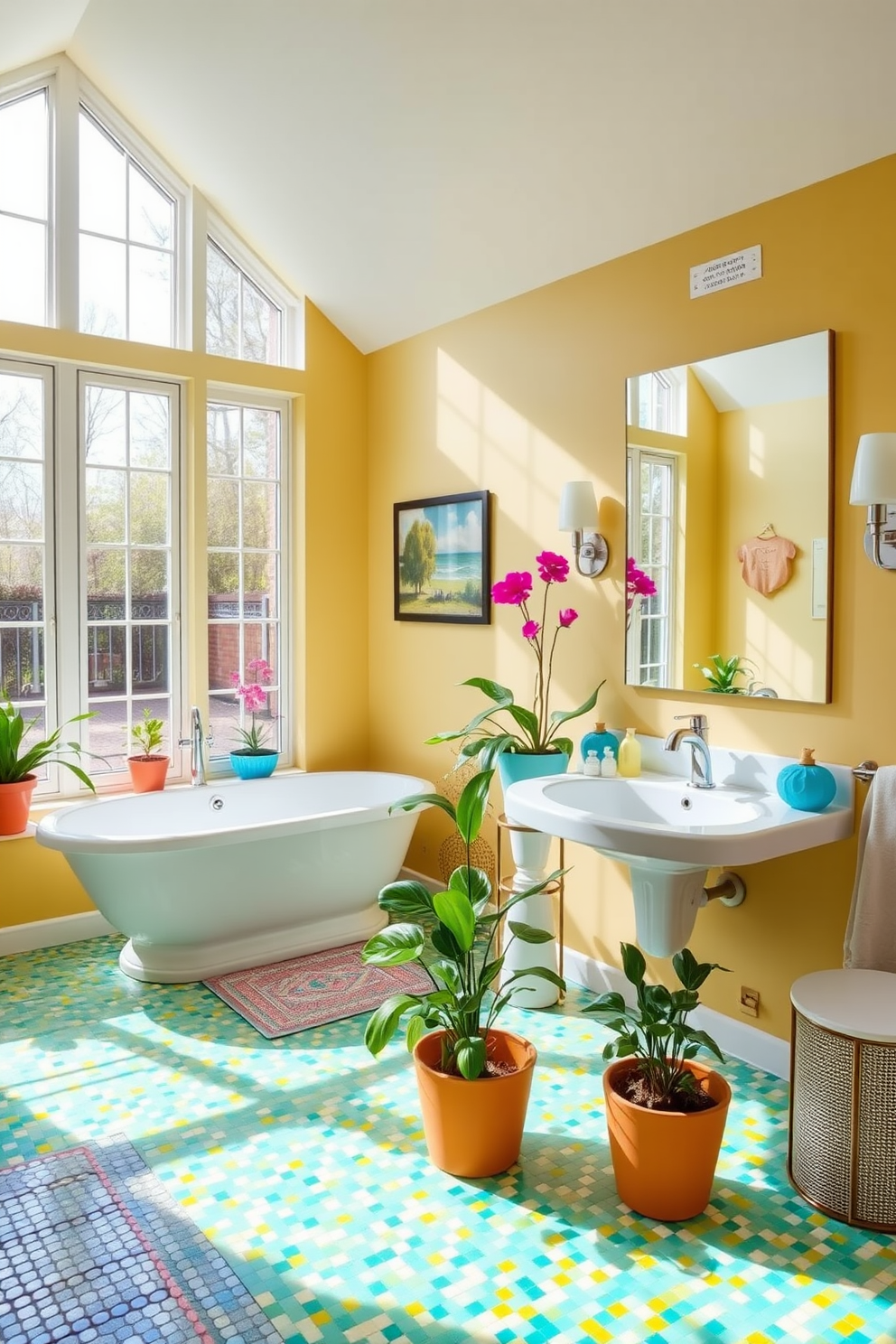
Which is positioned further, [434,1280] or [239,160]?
[239,160]

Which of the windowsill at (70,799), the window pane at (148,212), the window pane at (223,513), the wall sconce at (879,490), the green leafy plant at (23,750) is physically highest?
the window pane at (148,212)

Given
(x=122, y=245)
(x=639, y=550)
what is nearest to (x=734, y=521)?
(x=639, y=550)

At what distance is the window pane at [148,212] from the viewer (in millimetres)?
4137

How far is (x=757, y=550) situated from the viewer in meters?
2.85

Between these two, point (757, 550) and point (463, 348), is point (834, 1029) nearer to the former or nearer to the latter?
point (757, 550)

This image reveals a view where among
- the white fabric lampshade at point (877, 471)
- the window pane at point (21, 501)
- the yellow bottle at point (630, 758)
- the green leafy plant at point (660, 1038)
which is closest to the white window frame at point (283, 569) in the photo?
the window pane at point (21, 501)

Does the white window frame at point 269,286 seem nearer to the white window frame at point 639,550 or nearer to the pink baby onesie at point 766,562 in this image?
the white window frame at point 639,550

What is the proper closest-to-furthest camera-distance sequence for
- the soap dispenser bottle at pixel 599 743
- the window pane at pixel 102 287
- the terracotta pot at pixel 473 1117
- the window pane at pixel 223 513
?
the terracotta pot at pixel 473 1117 < the soap dispenser bottle at pixel 599 743 < the window pane at pixel 102 287 < the window pane at pixel 223 513

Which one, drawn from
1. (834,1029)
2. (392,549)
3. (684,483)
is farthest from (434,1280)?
(392,549)

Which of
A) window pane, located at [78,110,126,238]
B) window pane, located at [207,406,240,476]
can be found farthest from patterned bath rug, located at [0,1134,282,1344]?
window pane, located at [78,110,126,238]

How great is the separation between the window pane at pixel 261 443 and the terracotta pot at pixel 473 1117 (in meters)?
2.90

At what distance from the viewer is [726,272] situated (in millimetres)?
2936

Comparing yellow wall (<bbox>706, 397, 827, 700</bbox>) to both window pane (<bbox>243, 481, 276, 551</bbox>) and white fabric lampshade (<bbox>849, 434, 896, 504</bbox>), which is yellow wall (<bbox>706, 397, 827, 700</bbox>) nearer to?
white fabric lampshade (<bbox>849, 434, 896, 504</bbox>)

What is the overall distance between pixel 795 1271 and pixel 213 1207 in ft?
4.08
